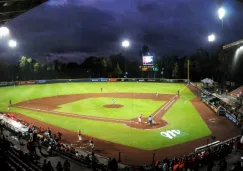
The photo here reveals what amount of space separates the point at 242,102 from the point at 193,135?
16.3m

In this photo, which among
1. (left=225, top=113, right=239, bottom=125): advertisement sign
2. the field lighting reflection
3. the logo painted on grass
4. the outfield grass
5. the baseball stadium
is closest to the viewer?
the baseball stadium

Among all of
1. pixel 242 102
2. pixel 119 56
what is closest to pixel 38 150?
pixel 242 102

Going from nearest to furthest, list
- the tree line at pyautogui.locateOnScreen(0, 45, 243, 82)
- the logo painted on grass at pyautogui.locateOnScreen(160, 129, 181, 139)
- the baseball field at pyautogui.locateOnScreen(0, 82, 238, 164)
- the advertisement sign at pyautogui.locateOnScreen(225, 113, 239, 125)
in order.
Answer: the baseball field at pyautogui.locateOnScreen(0, 82, 238, 164), the logo painted on grass at pyautogui.locateOnScreen(160, 129, 181, 139), the advertisement sign at pyautogui.locateOnScreen(225, 113, 239, 125), the tree line at pyautogui.locateOnScreen(0, 45, 243, 82)

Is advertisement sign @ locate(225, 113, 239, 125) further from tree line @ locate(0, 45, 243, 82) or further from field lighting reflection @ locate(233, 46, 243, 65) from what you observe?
tree line @ locate(0, 45, 243, 82)

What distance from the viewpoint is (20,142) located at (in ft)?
64.4

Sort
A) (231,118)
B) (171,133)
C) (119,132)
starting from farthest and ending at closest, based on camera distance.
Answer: (231,118) → (119,132) → (171,133)

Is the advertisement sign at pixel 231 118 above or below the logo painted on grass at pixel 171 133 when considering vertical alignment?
above

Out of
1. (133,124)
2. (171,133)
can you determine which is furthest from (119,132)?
(171,133)

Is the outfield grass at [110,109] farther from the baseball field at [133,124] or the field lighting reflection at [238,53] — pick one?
the field lighting reflection at [238,53]

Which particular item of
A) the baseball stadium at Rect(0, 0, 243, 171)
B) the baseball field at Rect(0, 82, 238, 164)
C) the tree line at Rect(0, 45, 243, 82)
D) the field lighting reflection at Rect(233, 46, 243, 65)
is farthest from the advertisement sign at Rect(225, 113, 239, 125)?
the tree line at Rect(0, 45, 243, 82)

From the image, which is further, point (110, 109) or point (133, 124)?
point (110, 109)

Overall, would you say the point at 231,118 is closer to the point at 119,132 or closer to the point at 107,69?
the point at 119,132

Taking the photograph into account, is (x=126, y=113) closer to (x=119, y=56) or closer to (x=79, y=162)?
(x=79, y=162)

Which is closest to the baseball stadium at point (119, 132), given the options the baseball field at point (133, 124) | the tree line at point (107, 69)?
the baseball field at point (133, 124)
